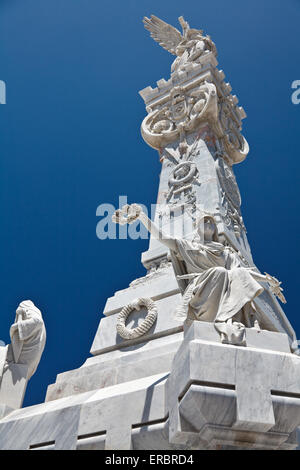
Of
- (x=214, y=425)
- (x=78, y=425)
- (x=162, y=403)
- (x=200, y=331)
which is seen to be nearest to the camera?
(x=214, y=425)

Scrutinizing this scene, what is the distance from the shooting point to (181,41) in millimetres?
18094

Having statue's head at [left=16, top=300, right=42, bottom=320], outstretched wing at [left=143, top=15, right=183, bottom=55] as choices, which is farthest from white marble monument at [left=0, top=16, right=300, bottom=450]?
outstretched wing at [left=143, top=15, right=183, bottom=55]

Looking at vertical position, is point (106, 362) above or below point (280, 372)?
above

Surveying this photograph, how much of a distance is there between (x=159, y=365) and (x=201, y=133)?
8.83 metres

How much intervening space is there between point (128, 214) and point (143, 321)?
2400 mm

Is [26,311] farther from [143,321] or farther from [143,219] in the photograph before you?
[143,219]

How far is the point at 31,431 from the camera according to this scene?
6711mm

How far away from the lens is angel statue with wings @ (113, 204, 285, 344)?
577 cm

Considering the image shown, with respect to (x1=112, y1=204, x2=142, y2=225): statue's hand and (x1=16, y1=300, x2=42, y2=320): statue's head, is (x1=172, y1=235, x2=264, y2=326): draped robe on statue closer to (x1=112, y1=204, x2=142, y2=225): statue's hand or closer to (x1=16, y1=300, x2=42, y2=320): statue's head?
(x1=112, y1=204, x2=142, y2=225): statue's hand

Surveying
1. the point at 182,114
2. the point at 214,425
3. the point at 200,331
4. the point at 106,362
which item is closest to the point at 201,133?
the point at 182,114

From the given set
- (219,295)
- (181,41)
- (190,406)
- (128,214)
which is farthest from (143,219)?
(181,41)

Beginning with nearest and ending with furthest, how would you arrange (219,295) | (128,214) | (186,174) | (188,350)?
(188,350) < (219,295) < (128,214) < (186,174)
